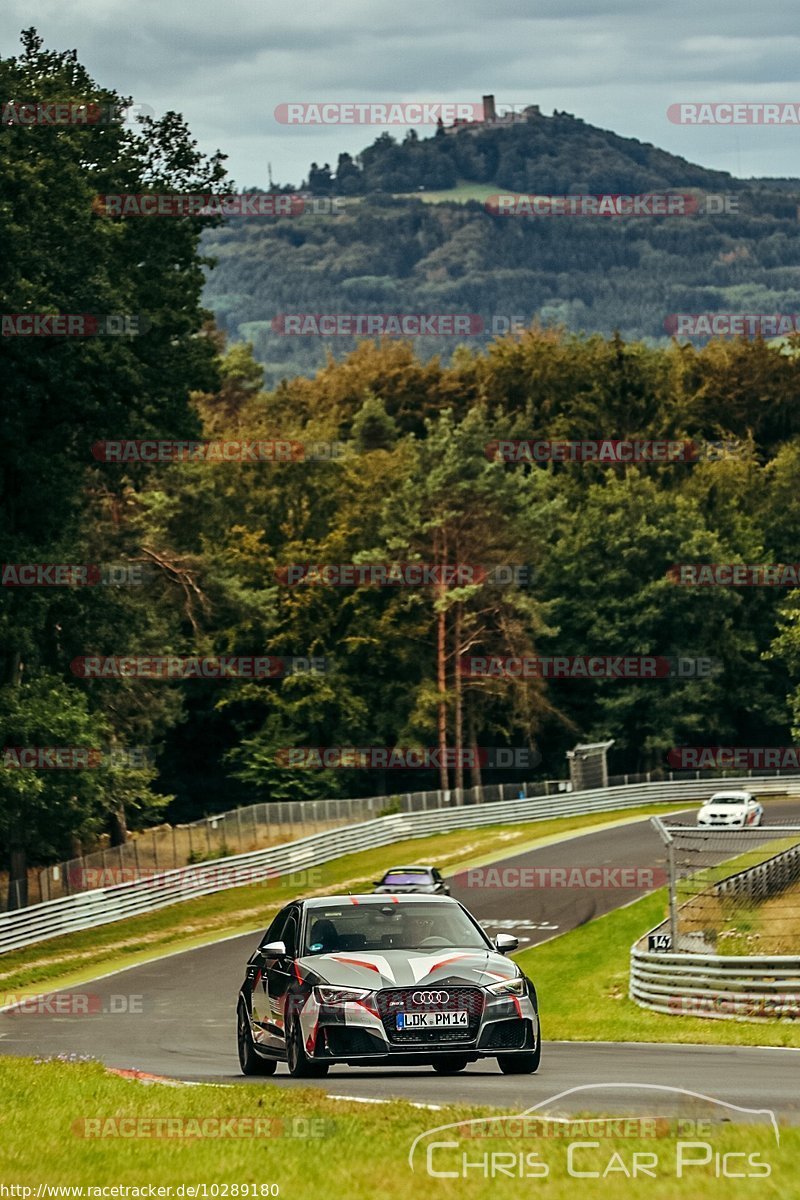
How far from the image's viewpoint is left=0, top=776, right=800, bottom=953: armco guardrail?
46.8 meters

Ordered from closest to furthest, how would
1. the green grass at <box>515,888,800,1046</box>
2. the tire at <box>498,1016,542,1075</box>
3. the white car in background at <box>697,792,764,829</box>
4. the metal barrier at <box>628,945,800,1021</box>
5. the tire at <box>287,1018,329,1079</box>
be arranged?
the tire at <box>287,1018,329,1079</box> < the tire at <box>498,1016,542,1075</box> < the green grass at <box>515,888,800,1046</box> < the metal barrier at <box>628,945,800,1021</box> < the white car in background at <box>697,792,764,829</box>

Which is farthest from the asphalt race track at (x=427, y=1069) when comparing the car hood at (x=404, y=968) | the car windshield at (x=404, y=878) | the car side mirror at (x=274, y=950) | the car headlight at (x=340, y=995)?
the car windshield at (x=404, y=878)

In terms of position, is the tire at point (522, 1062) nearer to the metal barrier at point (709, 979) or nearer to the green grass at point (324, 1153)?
the green grass at point (324, 1153)

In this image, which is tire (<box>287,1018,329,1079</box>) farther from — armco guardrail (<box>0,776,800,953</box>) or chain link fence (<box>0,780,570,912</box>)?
chain link fence (<box>0,780,570,912</box>)

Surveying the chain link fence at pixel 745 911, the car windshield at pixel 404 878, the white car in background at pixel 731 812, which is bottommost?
the white car in background at pixel 731 812

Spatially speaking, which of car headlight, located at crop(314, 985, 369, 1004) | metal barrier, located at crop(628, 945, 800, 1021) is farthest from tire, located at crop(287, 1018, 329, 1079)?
metal barrier, located at crop(628, 945, 800, 1021)

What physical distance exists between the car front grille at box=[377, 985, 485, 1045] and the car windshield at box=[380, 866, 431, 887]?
30.2 m

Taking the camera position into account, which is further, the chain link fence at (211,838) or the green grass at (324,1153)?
the chain link fence at (211,838)

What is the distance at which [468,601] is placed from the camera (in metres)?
89.2

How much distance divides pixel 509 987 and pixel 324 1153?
472 cm

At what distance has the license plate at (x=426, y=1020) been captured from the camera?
14625 millimetres

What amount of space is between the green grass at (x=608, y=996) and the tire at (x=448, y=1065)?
6011mm

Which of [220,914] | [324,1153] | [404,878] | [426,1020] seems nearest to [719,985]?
[426,1020]

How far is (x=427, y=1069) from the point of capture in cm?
1697
